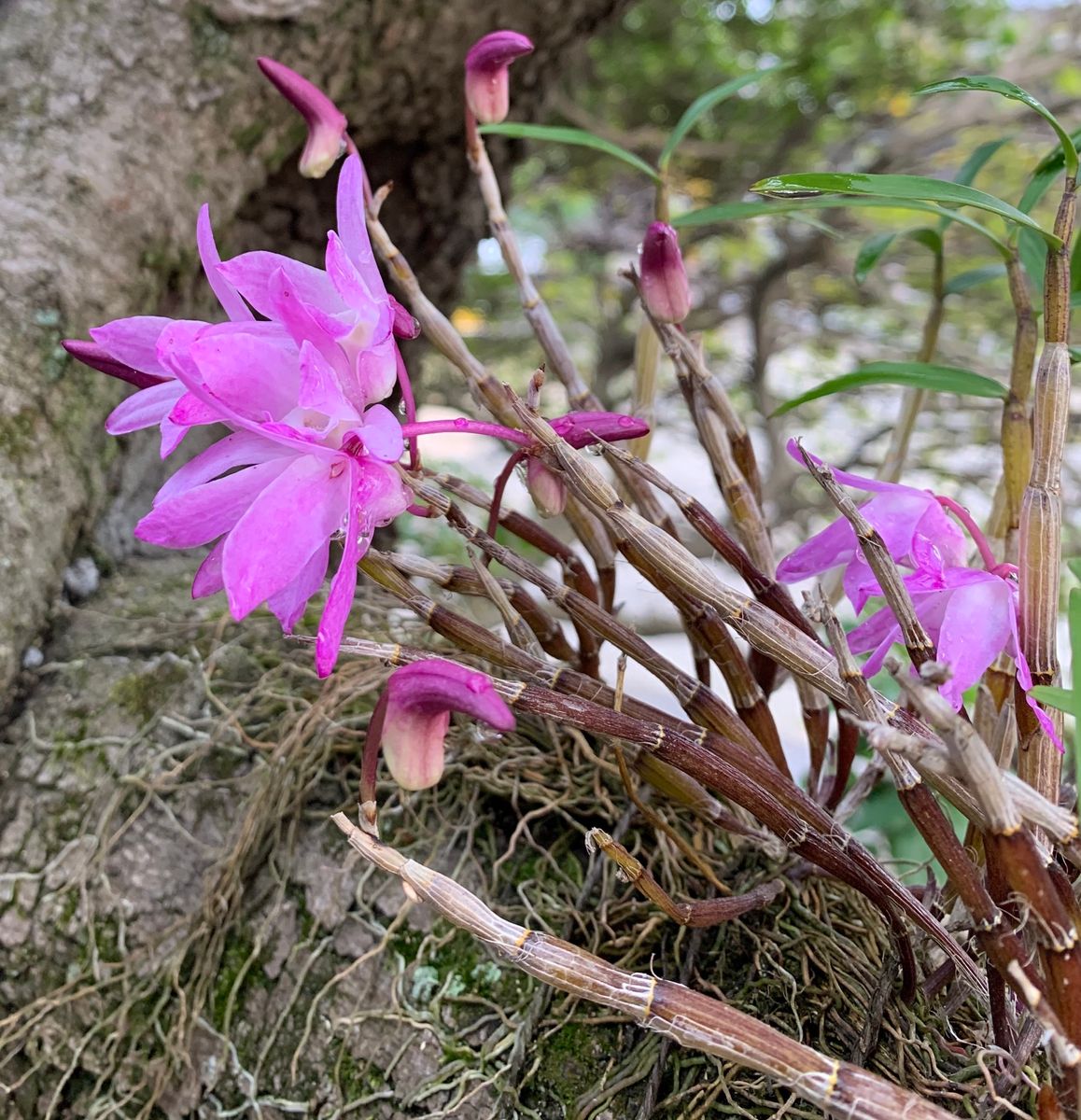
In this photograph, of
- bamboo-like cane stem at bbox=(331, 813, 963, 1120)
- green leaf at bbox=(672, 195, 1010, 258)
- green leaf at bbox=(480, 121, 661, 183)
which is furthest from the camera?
green leaf at bbox=(480, 121, 661, 183)

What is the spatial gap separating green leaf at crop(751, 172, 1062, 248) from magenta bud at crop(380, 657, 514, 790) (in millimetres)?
220

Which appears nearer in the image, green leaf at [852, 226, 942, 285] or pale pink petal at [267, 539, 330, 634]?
pale pink petal at [267, 539, 330, 634]

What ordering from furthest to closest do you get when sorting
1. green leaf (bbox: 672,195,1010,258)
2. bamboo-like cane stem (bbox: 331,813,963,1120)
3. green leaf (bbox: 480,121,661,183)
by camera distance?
green leaf (bbox: 480,121,661,183), green leaf (bbox: 672,195,1010,258), bamboo-like cane stem (bbox: 331,813,963,1120)

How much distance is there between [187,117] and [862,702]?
2.49 feet

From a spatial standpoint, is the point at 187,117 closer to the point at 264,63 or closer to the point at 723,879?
the point at 264,63

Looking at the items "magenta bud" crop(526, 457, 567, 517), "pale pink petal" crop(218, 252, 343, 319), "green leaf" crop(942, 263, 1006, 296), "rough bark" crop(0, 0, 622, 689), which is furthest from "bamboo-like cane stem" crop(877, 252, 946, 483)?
"rough bark" crop(0, 0, 622, 689)

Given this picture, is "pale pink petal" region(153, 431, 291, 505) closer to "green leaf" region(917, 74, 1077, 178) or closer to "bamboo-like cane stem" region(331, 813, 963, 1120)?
"bamboo-like cane stem" region(331, 813, 963, 1120)

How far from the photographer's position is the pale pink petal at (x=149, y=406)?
0.36m

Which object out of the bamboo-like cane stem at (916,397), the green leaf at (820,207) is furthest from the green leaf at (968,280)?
the green leaf at (820,207)

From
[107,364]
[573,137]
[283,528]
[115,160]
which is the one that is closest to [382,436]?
[283,528]

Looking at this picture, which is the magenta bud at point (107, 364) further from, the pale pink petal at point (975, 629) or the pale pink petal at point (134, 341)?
the pale pink petal at point (975, 629)

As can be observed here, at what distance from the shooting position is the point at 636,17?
1.93 meters

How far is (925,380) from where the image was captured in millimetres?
478

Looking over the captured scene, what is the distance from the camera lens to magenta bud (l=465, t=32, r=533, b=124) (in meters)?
0.48
